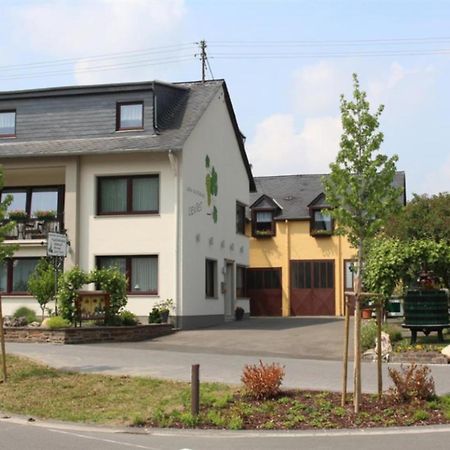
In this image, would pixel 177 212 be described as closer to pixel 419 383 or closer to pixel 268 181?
pixel 419 383

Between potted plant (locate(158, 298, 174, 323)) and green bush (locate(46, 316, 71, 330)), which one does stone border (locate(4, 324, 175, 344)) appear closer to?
green bush (locate(46, 316, 71, 330))

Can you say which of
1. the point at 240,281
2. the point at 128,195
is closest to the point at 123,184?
the point at 128,195

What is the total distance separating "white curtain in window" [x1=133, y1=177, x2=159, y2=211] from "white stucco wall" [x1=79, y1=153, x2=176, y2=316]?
0.32 metres

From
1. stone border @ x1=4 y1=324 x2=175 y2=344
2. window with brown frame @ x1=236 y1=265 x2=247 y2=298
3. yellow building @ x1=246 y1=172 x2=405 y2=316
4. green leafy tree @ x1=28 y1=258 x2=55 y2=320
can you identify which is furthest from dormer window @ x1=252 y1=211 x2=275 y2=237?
stone border @ x1=4 y1=324 x2=175 y2=344

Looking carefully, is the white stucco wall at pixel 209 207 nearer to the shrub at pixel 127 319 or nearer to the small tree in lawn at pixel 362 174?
the shrub at pixel 127 319

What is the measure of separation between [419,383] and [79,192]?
A: 62.3ft

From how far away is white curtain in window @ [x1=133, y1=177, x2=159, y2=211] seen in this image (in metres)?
28.3

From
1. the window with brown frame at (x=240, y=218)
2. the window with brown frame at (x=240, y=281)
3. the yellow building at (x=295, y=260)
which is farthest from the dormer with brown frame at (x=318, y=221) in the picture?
the window with brown frame at (x=240, y=218)

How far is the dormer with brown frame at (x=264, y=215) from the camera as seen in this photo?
44.5 m

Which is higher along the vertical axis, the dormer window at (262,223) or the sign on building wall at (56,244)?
the dormer window at (262,223)

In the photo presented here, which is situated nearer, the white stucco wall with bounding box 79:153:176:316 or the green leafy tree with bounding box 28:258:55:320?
the green leafy tree with bounding box 28:258:55:320

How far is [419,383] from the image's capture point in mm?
11906

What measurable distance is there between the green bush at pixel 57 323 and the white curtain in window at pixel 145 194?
6.27 m

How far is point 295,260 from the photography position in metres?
43.7
